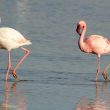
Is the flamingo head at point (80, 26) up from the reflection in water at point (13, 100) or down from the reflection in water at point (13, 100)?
up

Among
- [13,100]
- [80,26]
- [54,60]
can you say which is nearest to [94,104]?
[13,100]

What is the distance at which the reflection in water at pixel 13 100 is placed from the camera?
10076 millimetres

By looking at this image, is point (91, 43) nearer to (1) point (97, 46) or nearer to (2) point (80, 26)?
(1) point (97, 46)

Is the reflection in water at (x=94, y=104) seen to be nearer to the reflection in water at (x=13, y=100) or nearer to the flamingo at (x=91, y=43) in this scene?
the reflection in water at (x=13, y=100)

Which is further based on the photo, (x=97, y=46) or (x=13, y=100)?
(x=97, y=46)

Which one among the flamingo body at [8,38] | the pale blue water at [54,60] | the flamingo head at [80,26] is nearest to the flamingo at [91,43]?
the flamingo head at [80,26]

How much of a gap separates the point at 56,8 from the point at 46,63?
9.68m

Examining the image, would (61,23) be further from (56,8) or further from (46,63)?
(46,63)

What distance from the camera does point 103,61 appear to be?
49.8 ft

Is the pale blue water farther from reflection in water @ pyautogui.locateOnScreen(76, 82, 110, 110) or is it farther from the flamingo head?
the flamingo head

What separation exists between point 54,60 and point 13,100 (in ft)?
14.2

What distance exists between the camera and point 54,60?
1484cm

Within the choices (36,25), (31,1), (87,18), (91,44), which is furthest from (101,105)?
(31,1)

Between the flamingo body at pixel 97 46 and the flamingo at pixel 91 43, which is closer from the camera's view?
the flamingo at pixel 91 43
